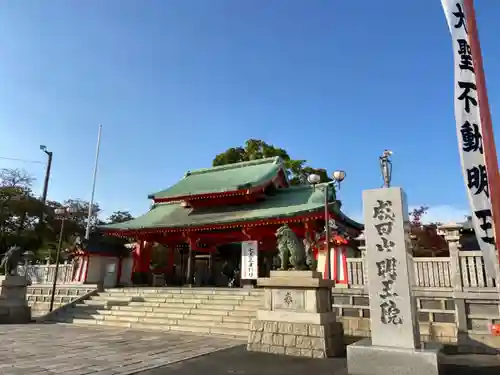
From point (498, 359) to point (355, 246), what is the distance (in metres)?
7.76

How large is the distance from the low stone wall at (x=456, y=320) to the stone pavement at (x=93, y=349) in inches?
181

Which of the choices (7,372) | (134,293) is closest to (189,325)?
(134,293)

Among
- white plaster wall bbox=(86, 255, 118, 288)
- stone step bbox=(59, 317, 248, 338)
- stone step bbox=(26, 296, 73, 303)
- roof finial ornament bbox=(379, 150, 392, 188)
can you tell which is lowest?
stone step bbox=(59, 317, 248, 338)

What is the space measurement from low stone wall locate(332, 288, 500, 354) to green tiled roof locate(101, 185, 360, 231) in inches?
204

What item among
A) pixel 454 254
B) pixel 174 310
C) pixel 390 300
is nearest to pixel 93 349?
pixel 174 310

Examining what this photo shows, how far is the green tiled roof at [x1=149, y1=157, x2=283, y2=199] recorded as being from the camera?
1964cm

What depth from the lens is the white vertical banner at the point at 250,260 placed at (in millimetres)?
17438

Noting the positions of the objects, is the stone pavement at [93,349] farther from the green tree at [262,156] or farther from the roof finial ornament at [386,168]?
the green tree at [262,156]

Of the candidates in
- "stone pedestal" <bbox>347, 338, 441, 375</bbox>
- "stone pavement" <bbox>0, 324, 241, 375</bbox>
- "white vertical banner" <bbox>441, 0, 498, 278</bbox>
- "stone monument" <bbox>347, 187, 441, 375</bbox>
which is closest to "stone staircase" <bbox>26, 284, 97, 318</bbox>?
"stone pavement" <bbox>0, 324, 241, 375</bbox>

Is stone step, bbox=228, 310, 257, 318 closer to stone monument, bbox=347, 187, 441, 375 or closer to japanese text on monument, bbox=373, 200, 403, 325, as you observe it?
stone monument, bbox=347, 187, 441, 375

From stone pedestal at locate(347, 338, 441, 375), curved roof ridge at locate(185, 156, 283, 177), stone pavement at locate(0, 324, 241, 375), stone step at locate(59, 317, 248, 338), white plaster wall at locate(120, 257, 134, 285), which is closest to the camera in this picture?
stone pedestal at locate(347, 338, 441, 375)

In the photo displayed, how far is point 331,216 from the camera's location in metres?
15.8

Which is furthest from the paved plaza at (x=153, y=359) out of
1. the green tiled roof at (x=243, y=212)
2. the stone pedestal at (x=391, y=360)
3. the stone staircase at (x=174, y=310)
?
the green tiled roof at (x=243, y=212)

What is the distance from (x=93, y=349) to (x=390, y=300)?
6908 mm
